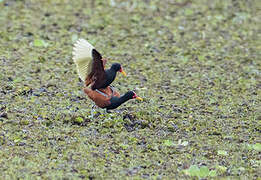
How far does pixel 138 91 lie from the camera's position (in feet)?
23.3

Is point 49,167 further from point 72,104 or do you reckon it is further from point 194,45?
point 194,45

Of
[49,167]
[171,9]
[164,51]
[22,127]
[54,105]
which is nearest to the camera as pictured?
[49,167]

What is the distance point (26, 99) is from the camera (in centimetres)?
639

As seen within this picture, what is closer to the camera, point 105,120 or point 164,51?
point 105,120

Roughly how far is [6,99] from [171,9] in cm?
516

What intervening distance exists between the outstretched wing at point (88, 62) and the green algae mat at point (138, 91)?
529mm

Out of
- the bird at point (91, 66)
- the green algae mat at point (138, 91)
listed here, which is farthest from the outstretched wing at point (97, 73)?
the green algae mat at point (138, 91)

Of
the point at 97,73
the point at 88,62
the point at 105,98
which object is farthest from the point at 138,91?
the point at 88,62

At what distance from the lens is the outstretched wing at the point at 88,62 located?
209 inches

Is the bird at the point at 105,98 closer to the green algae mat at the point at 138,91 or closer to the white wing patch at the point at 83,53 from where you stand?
the green algae mat at the point at 138,91

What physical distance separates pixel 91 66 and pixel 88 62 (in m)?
0.07

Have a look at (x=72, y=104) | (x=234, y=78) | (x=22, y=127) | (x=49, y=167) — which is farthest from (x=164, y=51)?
(x=49, y=167)

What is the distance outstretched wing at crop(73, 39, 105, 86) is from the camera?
532cm

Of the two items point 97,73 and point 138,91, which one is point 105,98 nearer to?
point 97,73
